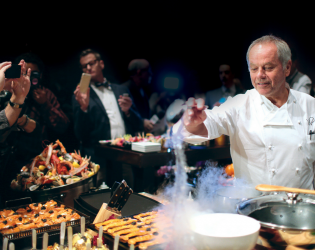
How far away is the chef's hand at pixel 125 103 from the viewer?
4777 millimetres

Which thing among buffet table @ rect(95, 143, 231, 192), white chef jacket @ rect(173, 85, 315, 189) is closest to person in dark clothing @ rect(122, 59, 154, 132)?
buffet table @ rect(95, 143, 231, 192)

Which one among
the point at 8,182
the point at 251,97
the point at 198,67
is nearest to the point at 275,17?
the point at 198,67

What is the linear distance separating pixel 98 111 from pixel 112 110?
0.32 metres

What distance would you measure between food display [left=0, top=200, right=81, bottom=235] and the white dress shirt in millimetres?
2935

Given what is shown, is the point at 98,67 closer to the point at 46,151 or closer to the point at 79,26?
the point at 79,26

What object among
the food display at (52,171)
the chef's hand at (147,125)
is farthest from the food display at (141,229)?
the chef's hand at (147,125)

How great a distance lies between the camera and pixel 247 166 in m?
2.11

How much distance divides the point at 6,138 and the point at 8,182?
0.34 meters

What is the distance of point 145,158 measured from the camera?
12.1 ft

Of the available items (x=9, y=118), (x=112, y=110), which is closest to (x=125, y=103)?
(x=112, y=110)

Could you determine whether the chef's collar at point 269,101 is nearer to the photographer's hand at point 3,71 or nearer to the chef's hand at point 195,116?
the chef's hand at point 195,116

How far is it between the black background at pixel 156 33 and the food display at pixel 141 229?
3731 millimetres

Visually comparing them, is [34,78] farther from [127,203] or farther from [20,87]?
[127,203]

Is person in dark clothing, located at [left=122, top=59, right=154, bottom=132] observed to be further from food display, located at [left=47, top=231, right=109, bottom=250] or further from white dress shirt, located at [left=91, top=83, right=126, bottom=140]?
food display, located at [left=47, top=231, right=109, bottom=250]
